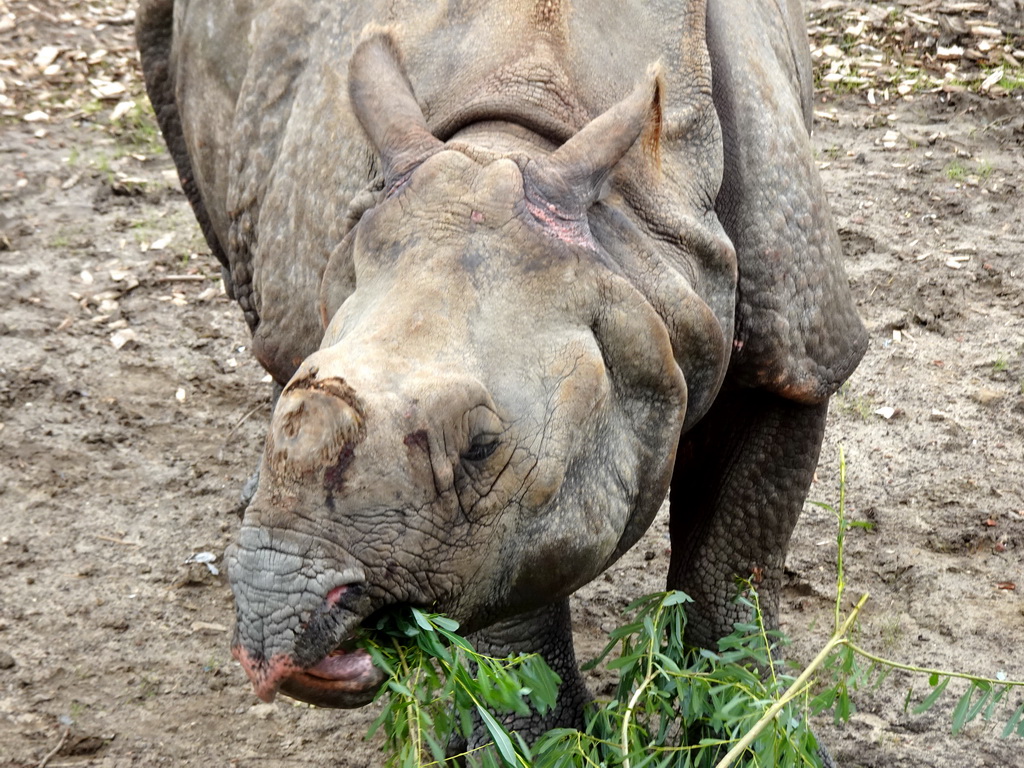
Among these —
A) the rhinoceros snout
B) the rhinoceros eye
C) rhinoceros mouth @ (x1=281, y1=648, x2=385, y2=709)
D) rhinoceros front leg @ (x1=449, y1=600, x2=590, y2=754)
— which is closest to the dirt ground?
rhinoceros front leg @ (x1=449, y1=600, x2=590, y2=754)

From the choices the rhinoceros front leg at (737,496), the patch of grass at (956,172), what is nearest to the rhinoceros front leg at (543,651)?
the rhinoceros front leg at (737,496)

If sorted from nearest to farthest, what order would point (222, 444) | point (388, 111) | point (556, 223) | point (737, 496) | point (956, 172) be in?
1. point (556, 223)
2. point (388, 111)
3. point (737, 496)
4. point (222, 444)
5. point (956, 172)

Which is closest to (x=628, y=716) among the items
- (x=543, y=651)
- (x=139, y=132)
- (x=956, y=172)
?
(x=543, y=651)

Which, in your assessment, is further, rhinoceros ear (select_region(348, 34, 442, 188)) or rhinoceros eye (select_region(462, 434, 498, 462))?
rhinoceros ear (select_region(348, 34, 442, 188))

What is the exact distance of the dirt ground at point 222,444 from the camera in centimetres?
437

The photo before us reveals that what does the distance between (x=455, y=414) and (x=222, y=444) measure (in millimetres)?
3574

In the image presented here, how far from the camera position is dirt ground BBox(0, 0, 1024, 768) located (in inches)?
172

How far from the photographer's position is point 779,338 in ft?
11.1

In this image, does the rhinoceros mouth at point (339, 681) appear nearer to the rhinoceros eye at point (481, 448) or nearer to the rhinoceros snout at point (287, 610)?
the rhinoceros snout at point (287, 610)

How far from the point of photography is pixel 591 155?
2.82 metres

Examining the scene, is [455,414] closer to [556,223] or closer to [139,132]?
[556,223]

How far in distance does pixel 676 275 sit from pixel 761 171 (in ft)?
1.77

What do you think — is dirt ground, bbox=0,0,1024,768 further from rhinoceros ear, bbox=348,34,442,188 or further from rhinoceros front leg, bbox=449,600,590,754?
rhinoceros ear, bbox=348,34,442,188

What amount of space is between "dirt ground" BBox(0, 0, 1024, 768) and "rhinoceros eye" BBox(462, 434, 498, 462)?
186cm
